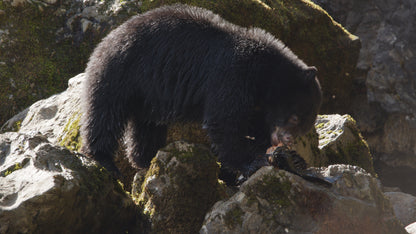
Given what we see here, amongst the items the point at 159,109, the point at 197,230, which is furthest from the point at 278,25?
the point at 197,230

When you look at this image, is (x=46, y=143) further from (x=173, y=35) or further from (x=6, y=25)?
(x=6, y=25)

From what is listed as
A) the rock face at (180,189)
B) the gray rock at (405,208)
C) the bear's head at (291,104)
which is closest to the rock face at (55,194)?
the rock face at (180,189)

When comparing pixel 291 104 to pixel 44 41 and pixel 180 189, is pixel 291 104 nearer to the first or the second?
pixel 180 189

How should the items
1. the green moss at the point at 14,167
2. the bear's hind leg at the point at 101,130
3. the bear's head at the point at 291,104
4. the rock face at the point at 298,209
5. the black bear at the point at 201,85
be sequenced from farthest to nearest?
the bear's hind leg at the point at 101,130 → the bear's head at the point at 291,104 → the black bear at the point at 201,85 → the green moss at the point at 14,167 → the rock face at the point at 298,209

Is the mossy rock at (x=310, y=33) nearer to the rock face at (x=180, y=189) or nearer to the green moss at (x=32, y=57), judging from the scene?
the green moss at (x=32, y=57)

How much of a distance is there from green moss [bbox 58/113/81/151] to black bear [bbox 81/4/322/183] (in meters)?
0.49

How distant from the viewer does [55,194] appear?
117 inches

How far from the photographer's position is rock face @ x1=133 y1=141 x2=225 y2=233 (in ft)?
11.5

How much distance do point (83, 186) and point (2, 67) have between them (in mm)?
4093

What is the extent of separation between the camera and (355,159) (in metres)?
5.45

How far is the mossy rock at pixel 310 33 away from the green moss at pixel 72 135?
6.96ft

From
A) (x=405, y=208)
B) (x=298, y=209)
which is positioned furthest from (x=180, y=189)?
(x=405, y=208)

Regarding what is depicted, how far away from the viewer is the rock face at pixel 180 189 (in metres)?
3.52

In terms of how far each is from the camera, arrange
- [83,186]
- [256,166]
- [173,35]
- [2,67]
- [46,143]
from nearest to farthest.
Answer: [83,186]
[46,143]
[256,166]
[173,35]
[2,67]
